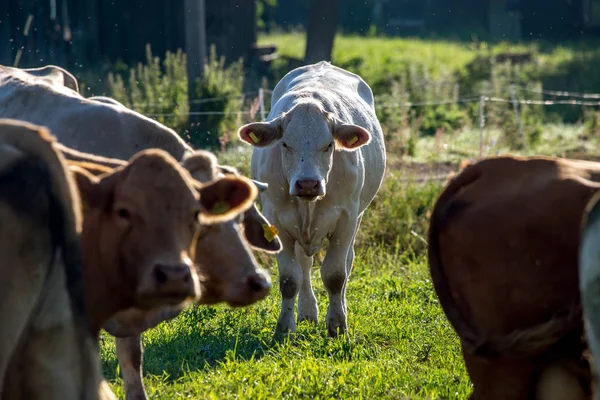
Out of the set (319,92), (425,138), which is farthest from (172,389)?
(425,138)

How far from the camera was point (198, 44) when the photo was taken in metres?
16.7

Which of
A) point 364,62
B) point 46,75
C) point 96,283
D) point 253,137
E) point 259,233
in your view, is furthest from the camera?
point 364,62

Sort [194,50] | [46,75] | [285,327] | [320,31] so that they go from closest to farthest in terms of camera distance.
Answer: [285,327]
[46,75]
[194,50]
[320,31]

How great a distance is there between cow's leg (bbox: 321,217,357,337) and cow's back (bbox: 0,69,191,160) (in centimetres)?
230

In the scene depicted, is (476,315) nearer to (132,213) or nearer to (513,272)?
(513,272)

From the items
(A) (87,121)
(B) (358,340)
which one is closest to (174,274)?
(A) (87,121)

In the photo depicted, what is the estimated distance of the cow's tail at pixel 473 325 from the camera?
4.16 metres

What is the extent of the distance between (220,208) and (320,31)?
831 inches

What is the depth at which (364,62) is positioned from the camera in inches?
1060

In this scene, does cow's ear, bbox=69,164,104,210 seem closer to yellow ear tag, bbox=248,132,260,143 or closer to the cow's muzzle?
the cow's muzzle

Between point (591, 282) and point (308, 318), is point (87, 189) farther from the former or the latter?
point (308, 318)

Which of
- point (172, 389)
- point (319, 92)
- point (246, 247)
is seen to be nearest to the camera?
point (246, 247)

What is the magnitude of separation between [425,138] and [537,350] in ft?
46.5

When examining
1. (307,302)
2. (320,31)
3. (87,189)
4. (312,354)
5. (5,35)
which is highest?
(87,189)
